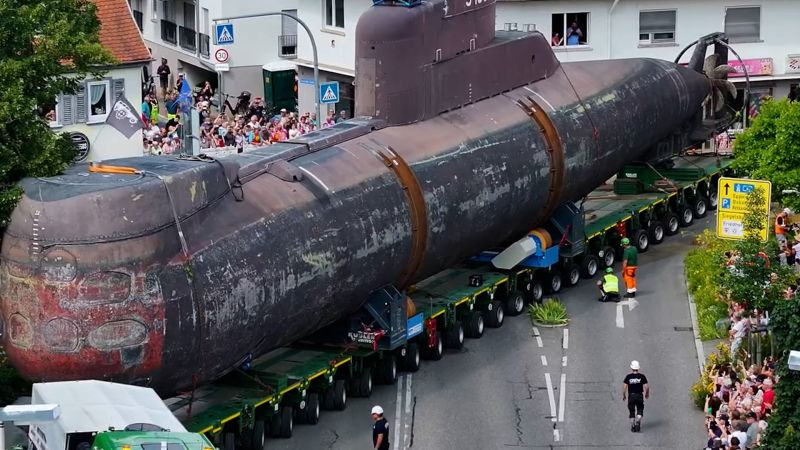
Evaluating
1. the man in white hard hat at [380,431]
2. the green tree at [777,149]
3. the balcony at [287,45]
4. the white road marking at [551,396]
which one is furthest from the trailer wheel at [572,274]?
the balcony at [287,45]

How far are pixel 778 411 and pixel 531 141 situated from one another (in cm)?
1386

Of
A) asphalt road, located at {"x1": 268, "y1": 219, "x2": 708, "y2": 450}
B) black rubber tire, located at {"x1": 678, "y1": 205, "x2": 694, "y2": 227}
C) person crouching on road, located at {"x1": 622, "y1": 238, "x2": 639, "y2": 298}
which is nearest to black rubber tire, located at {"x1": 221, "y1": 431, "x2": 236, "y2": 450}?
asphalt road, located at {"x1": 268, "y1": 219, "x2": 708, "y2": 450}

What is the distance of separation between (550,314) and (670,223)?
978 cm

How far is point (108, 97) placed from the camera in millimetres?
56188

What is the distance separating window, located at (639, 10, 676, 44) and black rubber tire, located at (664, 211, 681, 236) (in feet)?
33.6

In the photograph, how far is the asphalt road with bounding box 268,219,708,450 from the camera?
39.5 meters

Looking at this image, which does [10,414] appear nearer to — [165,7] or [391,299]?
[391,299]

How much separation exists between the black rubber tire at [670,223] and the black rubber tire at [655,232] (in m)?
0.60

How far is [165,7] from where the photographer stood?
7750cm

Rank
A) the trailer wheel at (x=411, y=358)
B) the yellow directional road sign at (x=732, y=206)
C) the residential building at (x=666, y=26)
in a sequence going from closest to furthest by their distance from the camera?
the trailer wheel at (x=411, y=358), the yellow directional road sign at (x=732, y=206), the residential building at (x=666, y=26)

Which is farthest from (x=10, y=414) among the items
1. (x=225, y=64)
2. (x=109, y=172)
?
(x=225, y=64)

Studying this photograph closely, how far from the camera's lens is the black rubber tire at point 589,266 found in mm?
51531

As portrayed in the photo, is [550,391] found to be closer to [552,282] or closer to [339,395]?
[339,395]

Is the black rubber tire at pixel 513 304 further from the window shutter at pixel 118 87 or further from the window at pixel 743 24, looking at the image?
the window at pixel 743 24
